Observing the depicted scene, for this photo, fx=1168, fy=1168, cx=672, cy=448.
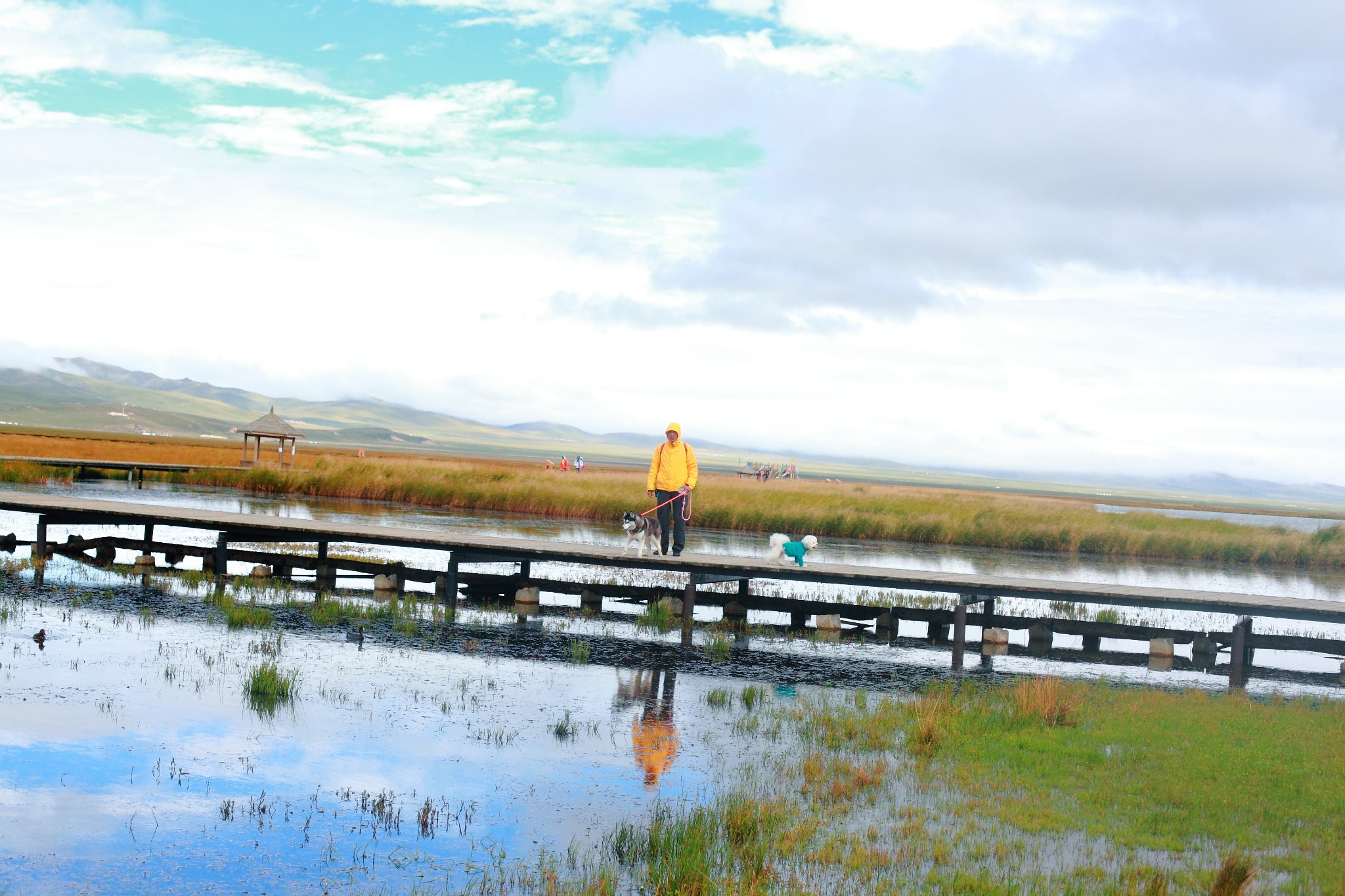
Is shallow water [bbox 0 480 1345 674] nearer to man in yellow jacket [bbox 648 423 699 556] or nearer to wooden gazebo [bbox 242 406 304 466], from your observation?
man in yellow jacket [bbox 648 423 699 556]

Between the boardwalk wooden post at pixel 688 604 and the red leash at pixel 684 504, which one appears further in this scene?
the red leash at pixel 684 504

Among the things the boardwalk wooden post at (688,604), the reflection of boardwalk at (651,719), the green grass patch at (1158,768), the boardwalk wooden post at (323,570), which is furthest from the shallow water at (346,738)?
the boardwalk wooden post at (323,570)

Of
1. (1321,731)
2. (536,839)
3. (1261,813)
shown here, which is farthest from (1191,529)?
(536,839)

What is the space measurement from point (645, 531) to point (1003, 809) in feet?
30.1

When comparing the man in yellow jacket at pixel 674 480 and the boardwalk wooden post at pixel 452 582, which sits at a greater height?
the man in yellow jacket at pixel 674 480

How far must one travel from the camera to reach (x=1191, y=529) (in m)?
40.4

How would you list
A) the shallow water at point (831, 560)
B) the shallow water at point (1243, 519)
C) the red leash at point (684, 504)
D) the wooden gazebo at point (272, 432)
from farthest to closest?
the wooden gazebo at point (272, 432) → the shallow water at point (1243, 519) → the shallow water at point (831, 560) → the red leash at point (684, 504)

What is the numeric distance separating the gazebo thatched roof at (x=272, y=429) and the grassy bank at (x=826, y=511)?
7288 millimetres

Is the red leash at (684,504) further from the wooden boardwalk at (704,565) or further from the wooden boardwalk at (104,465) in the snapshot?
the wooden boardwalk at (104,465)

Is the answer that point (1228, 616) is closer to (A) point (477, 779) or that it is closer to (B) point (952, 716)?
(B) point (952, 716)

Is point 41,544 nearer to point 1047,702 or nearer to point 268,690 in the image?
point 268,690

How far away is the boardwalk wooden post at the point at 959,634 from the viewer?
15.2m

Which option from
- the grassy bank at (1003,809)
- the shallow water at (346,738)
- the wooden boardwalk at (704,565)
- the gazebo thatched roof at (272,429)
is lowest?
the shallow water at (346,738)

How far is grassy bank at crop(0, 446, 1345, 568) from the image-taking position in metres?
36.4
